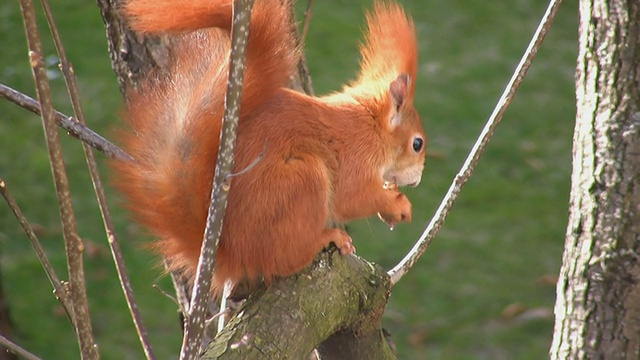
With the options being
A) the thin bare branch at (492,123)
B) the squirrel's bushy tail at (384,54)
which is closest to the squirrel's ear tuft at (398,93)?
the squirrel's bushy tail at (384,54)

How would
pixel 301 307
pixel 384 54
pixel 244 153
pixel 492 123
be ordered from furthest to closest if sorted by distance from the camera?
pixel 384 54
pixel 492 123
pixel 244 153
pixel 301 307

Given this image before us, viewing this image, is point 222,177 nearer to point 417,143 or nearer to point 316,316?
point 316,316

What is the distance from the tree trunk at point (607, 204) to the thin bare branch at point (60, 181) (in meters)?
1.30

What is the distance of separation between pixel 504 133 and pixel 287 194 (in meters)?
3.30

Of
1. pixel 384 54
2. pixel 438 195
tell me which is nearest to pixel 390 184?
pixel 384 54

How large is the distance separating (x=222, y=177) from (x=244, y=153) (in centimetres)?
58

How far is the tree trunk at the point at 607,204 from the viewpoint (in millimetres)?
2125

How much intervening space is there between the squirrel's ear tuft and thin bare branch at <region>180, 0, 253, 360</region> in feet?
3.47

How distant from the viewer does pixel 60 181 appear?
1.18 metres

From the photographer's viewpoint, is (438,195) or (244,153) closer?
(244,153)

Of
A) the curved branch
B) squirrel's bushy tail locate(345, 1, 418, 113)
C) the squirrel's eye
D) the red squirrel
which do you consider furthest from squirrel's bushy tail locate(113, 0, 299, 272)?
the squirrel's eye

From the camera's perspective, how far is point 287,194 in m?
1.89

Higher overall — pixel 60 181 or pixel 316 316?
pixel 60 181

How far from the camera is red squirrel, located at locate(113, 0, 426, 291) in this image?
174 cm
